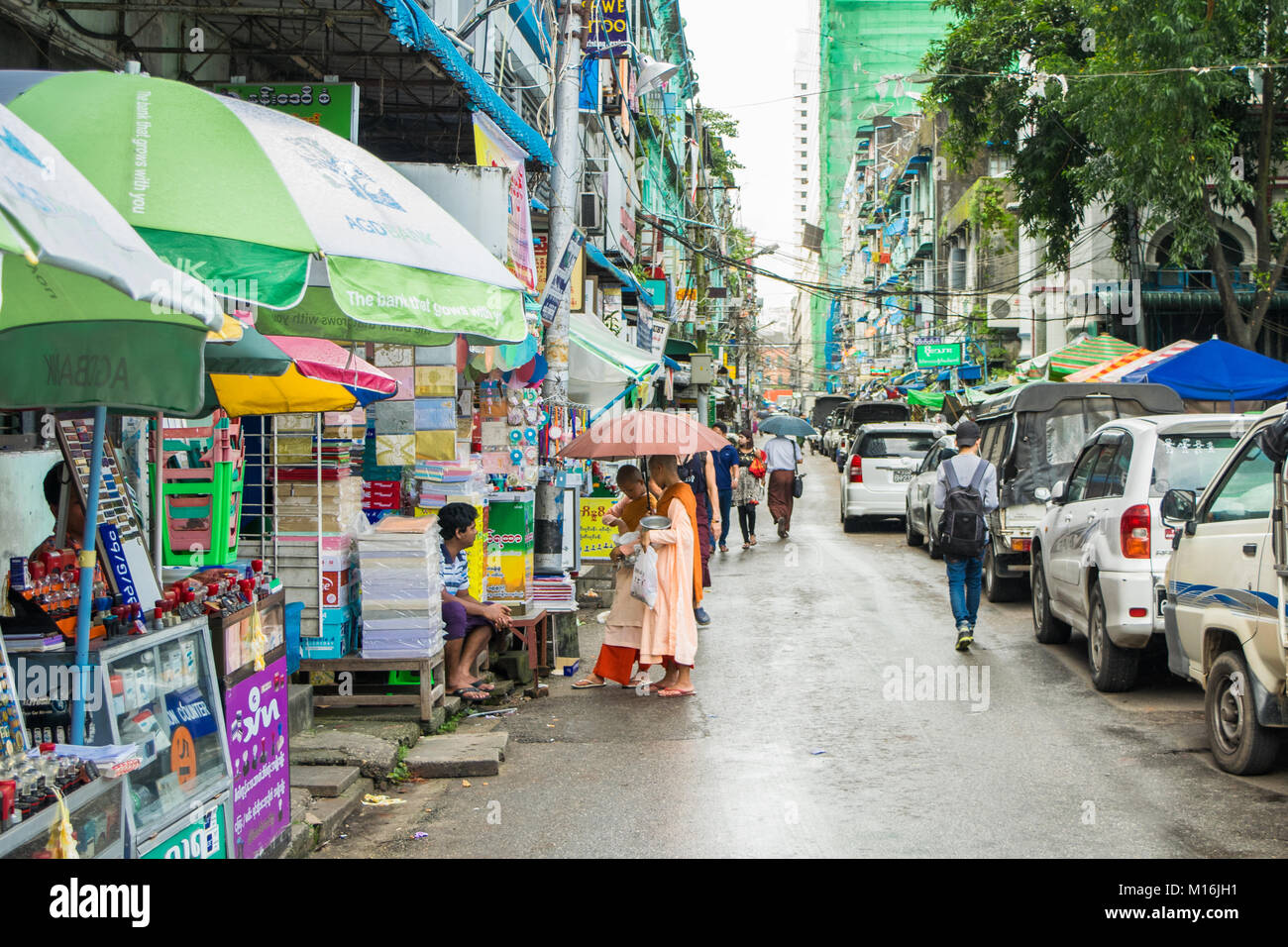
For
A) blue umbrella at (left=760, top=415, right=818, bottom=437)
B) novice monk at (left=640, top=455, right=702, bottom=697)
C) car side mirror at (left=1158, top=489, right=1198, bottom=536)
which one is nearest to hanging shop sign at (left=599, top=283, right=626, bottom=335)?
blue umbrella at (left=760, top=415, right=818, bottom=437)

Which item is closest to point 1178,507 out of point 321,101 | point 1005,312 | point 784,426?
point 321,101

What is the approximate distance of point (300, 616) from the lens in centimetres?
735

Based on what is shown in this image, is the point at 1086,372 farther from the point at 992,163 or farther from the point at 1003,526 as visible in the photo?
Answer: the point at 992,163

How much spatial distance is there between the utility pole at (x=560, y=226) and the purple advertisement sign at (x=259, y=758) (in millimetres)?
5380

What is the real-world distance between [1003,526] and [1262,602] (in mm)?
7448

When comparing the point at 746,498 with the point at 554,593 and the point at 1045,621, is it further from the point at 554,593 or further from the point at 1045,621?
the point at 554,593

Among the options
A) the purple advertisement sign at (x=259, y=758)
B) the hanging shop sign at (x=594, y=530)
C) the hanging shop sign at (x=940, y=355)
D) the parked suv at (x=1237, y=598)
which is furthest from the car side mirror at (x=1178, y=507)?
the hanging shop sign at (x=940, y=355)

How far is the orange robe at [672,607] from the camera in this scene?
9.05 meters

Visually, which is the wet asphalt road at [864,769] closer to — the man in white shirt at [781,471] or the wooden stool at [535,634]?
the wooden stool at [535,634]

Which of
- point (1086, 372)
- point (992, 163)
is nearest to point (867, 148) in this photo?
point (992, 163)

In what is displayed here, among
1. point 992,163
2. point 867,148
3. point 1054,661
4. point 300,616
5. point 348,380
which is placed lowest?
point 1054,661

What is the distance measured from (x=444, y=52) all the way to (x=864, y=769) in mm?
5526

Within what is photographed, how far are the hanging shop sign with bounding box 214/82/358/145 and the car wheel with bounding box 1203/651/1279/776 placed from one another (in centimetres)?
642

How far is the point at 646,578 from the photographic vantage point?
899 cm
